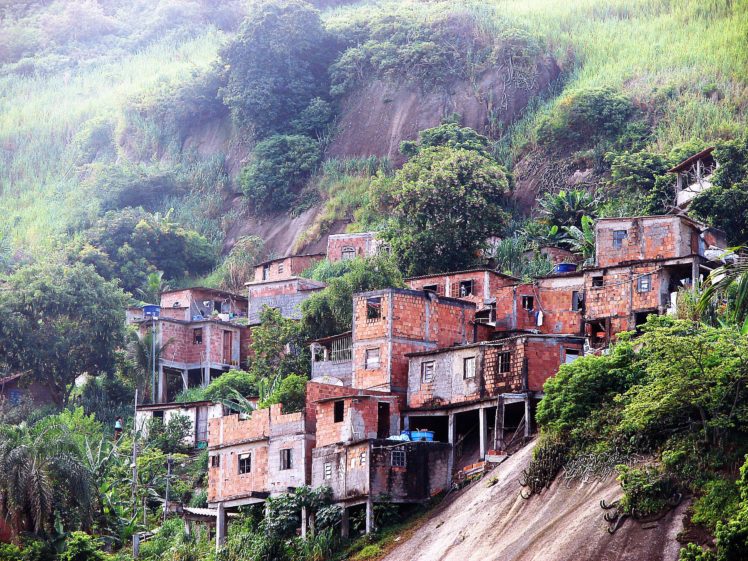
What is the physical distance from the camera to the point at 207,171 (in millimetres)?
82250

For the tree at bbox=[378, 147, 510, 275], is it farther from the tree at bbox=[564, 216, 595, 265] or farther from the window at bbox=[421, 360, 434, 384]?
the window at bbox=[421, 360, 434, 384]

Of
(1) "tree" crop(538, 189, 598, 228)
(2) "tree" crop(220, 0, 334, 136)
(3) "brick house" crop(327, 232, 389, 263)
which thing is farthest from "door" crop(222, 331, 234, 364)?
(2) "tree" crop(220, 0, 334, 136)

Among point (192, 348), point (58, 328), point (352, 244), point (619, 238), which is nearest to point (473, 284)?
point (619, 238)

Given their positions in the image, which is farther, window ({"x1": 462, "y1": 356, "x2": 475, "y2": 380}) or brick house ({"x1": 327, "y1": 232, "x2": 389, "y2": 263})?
brick house ({"x1": 327, "y1": 232, "x2": 389, "y2": 263})

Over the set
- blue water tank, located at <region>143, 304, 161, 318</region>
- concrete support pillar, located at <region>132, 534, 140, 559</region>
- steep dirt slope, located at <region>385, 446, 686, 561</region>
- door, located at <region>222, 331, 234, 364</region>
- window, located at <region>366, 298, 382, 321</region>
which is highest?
window, located at <region>366, 298, 382, 321</region>

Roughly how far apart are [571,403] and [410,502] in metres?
6.20

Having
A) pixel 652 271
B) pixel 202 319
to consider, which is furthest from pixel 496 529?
pixel 202 319

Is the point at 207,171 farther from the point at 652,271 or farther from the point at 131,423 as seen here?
the point at 652,271

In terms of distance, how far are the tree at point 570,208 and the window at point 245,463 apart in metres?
19.6

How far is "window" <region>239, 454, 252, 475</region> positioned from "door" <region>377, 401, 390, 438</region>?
4.06 m

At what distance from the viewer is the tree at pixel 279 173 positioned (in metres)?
76.4

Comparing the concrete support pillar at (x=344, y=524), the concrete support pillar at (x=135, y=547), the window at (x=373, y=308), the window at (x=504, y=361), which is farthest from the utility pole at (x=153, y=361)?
the window at (x=504, y=361)

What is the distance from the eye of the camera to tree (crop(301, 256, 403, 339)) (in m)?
49.9

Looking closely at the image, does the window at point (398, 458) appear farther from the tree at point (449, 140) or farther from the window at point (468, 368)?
the tree at point (449, 140)
